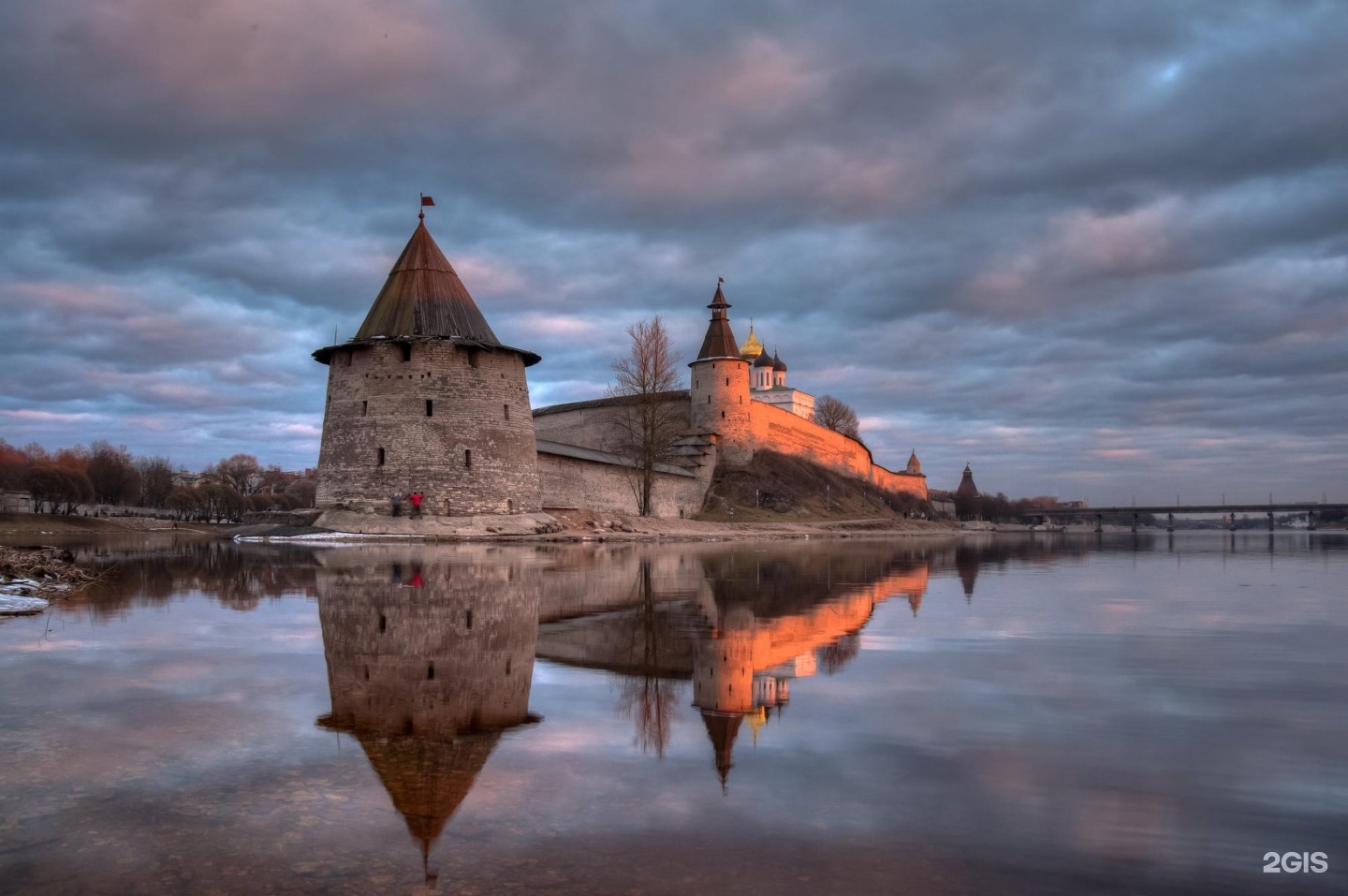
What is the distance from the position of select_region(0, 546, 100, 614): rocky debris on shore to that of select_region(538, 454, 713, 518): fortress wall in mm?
23563

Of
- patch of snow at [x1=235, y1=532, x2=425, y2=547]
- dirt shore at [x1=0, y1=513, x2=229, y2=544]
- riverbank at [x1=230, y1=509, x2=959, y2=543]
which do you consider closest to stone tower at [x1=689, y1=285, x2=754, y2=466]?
riverbank at [x1=230, y1=509, x2=959, y2=543]

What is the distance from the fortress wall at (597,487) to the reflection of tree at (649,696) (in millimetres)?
29982

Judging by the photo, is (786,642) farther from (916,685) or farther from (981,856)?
(981,856)

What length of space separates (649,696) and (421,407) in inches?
1101

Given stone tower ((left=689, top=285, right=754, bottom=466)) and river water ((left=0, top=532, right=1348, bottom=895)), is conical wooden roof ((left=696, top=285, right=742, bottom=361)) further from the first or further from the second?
river water ((left=0, top=532, right=1348, bottom=895))

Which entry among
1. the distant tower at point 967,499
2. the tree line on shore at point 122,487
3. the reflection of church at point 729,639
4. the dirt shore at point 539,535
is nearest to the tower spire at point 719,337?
the dirt shore at point 539,535

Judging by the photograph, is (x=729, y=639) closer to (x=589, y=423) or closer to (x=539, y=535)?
(x=539, y=535)

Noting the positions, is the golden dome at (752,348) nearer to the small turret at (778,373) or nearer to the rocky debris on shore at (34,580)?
the small turret at (778,373)

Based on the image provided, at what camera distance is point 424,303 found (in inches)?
1262

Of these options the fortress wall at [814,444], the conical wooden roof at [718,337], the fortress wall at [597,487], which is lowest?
the fortress wall at [597,487]

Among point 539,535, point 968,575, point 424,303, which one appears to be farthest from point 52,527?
point 968,575

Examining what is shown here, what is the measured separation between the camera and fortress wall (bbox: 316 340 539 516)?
31250 mm

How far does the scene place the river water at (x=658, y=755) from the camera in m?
2.68

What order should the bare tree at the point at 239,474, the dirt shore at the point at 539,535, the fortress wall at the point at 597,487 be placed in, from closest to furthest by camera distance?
the dirt shore at the point at 539,535 < the fortress wall at the point at 597,487 < the bare tree at the point at 239,474
